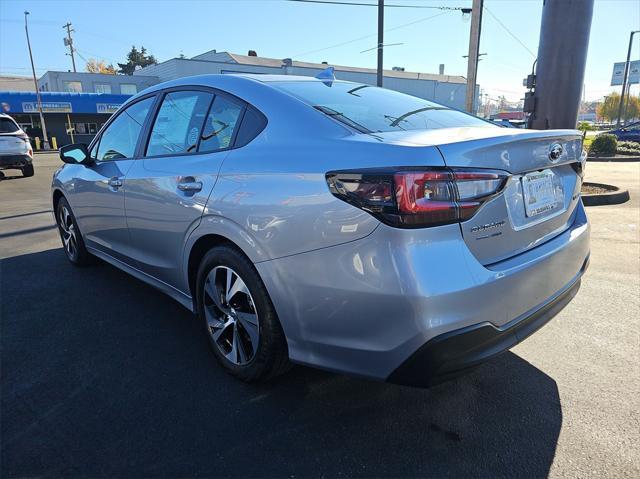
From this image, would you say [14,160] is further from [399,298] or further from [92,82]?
[92,82]

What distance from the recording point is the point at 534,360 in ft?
9.43

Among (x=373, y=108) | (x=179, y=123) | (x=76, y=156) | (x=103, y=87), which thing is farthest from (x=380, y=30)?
(x=103, y=87)

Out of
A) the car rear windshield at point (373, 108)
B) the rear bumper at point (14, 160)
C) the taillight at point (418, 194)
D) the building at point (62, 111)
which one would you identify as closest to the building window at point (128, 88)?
the building at point (62, 111)

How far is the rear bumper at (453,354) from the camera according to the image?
1801 mm

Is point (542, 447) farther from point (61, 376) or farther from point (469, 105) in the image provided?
point (469, 105)

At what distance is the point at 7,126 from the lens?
14.1m

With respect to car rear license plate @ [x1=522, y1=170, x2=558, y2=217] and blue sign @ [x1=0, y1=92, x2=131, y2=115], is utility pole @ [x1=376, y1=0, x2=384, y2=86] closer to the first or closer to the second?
car rear license plate @ [x1=522, y1=170, x2=558, y2=217]

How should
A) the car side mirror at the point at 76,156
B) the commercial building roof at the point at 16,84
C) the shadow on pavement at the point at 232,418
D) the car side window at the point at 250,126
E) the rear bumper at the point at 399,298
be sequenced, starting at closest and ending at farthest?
the rear bumper at the point at 399,298 < the shadow on pavement at the point at 232,418 < the car side window at the point at 250,126 < the car side mirror at the point at 76,156 < the commercial building roof at the point at 16,84

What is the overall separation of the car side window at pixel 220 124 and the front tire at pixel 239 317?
1.97ft

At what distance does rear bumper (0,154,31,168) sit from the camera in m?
13.7

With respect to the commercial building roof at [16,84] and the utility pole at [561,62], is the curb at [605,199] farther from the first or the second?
the commercial building roof at [16,84]

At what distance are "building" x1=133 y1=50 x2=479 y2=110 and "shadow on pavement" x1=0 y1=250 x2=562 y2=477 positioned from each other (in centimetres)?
2837

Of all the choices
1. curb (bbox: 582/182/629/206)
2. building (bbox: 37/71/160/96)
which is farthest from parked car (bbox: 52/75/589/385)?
building (bbox: 37/71/160/96)

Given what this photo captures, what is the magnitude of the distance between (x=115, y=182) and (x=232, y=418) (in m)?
2.06
